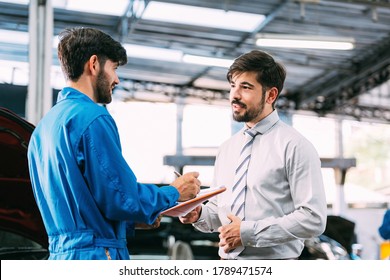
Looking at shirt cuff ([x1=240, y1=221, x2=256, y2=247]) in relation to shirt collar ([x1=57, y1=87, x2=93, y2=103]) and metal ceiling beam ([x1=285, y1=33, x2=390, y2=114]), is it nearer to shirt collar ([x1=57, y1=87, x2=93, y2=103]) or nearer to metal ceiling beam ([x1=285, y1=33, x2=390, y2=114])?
shirt collar ([x1=57, y1=87, x2=93, y2=103])

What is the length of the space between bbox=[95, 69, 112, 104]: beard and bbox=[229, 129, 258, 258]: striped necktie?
1.65ft

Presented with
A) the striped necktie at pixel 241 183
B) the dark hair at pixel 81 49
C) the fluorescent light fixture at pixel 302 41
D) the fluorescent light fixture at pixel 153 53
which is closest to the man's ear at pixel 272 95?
the striped necktie at pixel 241 183

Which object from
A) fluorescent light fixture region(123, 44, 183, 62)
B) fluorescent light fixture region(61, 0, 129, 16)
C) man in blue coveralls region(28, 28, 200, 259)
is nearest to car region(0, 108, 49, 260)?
man in blue coveralls region(28, 28, 200, 259)

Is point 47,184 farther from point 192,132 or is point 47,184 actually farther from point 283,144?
point 192,132

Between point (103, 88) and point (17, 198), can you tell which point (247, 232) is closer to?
point (103, 88)

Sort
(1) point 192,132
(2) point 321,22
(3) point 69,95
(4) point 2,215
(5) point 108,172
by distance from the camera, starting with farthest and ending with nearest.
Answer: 1. (1) point 192,132
2. (2) point 321,22
3. (4) point 2,215
4. (3) point 69,95
5. (5) point 108,172

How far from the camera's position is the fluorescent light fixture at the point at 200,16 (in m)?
8.66

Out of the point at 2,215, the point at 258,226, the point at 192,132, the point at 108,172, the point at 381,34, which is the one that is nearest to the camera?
the point at 108,172

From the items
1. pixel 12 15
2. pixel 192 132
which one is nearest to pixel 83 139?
pixel 12 15

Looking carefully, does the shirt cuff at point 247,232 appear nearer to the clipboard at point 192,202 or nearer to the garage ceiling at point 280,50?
the clipboard at point 192,202

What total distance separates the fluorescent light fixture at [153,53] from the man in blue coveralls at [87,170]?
8.68m

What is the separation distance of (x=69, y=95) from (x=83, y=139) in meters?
0.19

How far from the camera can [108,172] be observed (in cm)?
146

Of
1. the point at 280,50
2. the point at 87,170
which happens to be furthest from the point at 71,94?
the point at 280,50
